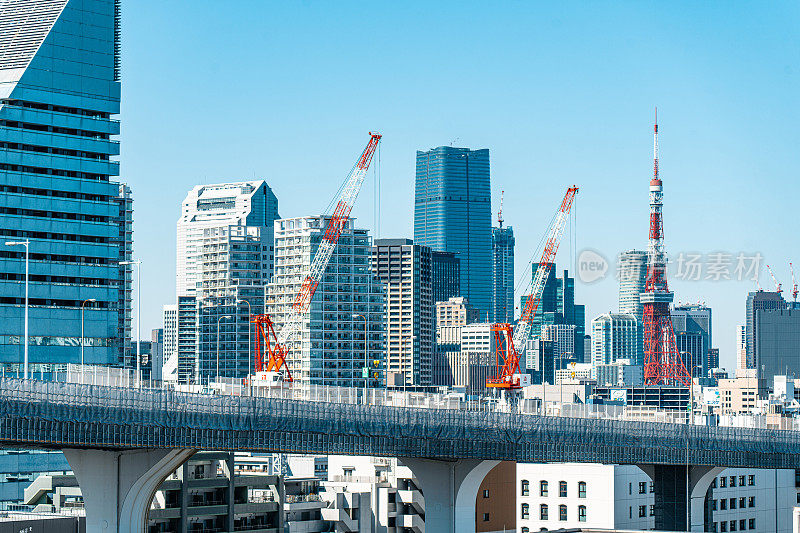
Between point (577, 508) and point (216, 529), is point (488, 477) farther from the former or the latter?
point (216, 529)

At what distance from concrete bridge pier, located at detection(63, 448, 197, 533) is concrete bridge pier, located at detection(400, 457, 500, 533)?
2521 cm

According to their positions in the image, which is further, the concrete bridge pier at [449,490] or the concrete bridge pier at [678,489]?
the concrete bridge pier at [678,489]

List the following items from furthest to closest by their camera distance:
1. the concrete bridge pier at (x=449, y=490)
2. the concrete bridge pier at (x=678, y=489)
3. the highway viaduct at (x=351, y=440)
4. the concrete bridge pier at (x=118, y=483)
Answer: the concrete bridge pier at (x=678, y=489) < the concrete bridge pier at (x=449, y=490) < the concrete bridge pier at (x=118, y=483) < the highway viaduct at (x=351, y=440)

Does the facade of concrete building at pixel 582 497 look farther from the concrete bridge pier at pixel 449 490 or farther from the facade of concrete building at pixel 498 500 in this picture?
the concrete bridge pier at pixel 449 490

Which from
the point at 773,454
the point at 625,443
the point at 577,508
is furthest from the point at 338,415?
the point at 773,454

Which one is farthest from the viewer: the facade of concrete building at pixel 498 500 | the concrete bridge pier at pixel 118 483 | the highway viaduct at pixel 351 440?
the facade of concrete building at pixel 498 500

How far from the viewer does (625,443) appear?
416 ft

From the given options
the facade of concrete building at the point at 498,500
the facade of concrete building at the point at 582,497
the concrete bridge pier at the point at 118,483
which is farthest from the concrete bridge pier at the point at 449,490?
the facade of concrete building at the point at 582,497

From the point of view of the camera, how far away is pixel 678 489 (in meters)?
134

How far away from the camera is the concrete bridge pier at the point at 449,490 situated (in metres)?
110

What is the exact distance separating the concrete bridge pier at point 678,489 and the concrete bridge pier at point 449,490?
85.0 ft

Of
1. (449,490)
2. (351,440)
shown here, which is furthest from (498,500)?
(351,440)

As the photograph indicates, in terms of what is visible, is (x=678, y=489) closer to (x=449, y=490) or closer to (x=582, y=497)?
(x=582, y=497)

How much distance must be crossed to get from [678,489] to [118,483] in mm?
63593
